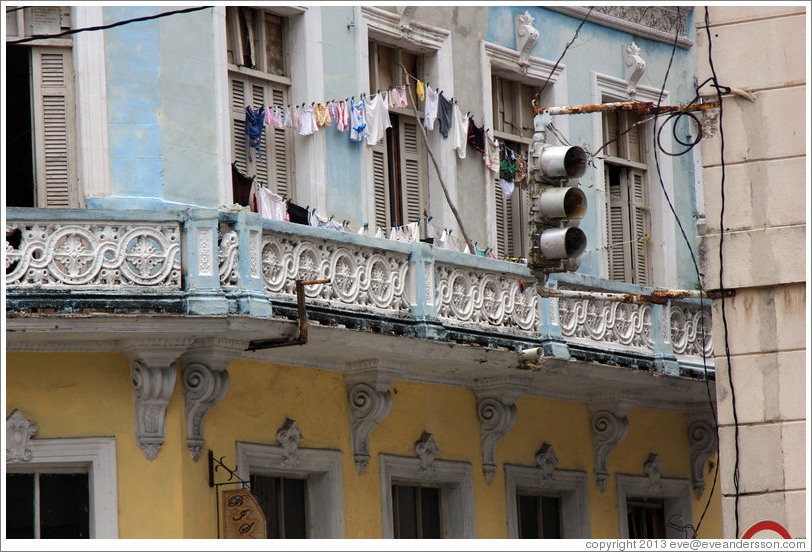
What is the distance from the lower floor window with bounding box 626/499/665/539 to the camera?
24.3 metres

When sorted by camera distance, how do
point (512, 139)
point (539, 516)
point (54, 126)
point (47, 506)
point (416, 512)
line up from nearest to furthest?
1. point (47, 506)
2. point (54, 126)
3. point (416, 512)
4. point (539, 516)
5. point (512, 139)

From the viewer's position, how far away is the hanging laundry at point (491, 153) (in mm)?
22156

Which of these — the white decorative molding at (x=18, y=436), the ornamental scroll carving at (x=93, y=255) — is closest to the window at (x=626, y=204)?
the ornamental scroll carving at (x=93, y=255)

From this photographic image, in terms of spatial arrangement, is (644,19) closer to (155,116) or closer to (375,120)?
(375,120)

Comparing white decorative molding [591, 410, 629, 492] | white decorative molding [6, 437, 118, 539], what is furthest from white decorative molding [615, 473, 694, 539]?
white decorative molding [6, 437, 118, 539]

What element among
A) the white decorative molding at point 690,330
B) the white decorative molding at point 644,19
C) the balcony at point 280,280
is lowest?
the white decorative molding at point 690,330

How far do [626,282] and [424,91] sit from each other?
4.55 metres

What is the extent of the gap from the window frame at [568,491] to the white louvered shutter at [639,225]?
10.2 feet

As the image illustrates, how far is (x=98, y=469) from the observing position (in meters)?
17.4

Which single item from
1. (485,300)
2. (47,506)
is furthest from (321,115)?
(47,506)

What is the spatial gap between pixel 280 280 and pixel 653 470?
27.6 feet

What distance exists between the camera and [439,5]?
2158 centimetres

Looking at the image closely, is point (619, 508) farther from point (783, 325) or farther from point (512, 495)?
point (783, 325)

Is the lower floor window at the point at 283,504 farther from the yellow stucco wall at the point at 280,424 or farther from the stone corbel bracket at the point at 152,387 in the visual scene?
the stone corbel bracket at the point at 152,387
